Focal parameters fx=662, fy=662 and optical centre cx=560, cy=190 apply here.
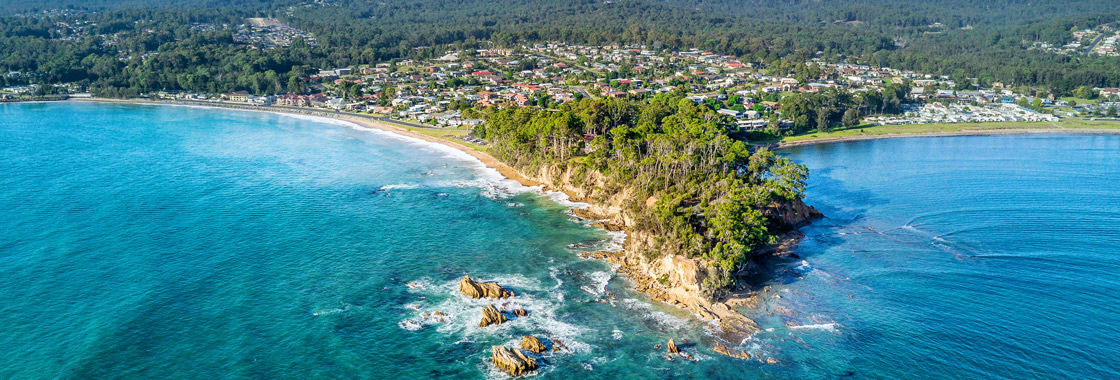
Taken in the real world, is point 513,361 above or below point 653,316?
below

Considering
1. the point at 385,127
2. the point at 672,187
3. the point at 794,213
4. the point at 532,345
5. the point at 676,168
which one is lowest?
the point at 532,345

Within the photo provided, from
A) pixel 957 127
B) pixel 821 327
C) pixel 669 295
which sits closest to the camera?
pixel 821 327

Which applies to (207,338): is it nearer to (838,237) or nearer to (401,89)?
(838,237)

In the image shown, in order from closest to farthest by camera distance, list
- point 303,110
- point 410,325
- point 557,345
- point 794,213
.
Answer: point 557,345 < point 410,325 < point 794,213 < point 303,110

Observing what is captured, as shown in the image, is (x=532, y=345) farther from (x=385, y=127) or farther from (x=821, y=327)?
(x=385, y=127)

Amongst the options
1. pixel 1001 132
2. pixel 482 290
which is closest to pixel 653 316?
pixel 482 290

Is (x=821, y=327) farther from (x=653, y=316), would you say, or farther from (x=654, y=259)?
(x=654, y=259)

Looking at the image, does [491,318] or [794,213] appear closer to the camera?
[491,318]
